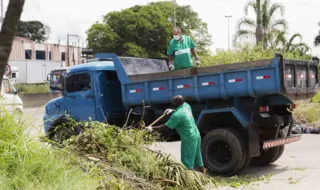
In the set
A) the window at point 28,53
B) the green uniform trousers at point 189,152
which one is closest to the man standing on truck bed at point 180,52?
the green uniform trousers at point 189,152

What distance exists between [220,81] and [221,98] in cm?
35

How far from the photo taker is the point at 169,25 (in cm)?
4094

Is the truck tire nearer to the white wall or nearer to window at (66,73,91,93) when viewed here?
window at (66,73,91,93)

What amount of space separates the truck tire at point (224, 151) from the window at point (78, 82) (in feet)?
10.4

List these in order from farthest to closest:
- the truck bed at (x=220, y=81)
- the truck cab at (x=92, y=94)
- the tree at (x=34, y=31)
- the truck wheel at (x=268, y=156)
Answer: the tree at (x=34, y=31) → the truck cab at (x=92, y=94) → the truck wheel at (x=268, y=156) → the truck bed at (x=220, y=81)

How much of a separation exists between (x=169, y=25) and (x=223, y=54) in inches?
1228

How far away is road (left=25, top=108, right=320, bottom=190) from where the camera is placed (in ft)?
24.9

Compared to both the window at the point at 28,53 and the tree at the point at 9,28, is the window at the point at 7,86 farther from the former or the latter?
the window at the point at 28,53

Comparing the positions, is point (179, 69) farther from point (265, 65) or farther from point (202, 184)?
point (202, 184)

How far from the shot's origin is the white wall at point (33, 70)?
133 ft

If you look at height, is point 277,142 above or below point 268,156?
above

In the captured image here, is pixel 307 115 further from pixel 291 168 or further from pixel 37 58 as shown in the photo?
pixel 37 58

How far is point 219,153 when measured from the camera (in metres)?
8.79

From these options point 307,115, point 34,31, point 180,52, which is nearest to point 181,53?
point 180,52
